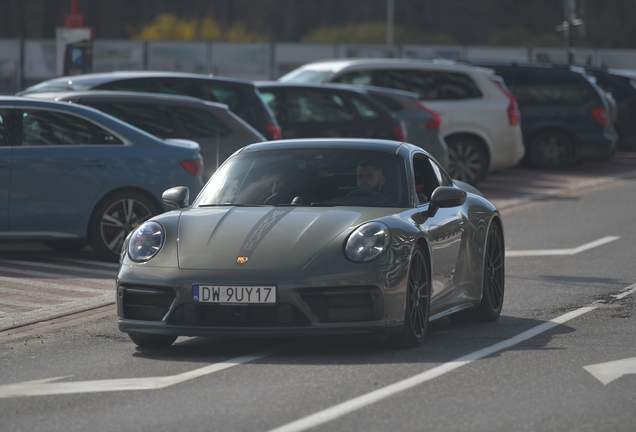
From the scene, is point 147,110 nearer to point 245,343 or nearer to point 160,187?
point 160,187

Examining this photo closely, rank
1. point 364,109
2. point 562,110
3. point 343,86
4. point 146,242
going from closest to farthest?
point 146,242 → point 364,109 → point 343,86 → point 562,110

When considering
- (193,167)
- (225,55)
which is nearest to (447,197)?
(193,167)

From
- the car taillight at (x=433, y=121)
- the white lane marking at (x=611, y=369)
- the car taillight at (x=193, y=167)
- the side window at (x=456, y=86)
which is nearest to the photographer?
the white lane marking at (x=611, y=369)

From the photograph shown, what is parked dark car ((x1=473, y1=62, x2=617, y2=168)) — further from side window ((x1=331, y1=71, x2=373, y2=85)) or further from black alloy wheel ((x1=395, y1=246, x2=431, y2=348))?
black alloy wheel ((x1=395, y1=246, x2=431, y2=348))

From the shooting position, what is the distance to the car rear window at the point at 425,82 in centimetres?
2025

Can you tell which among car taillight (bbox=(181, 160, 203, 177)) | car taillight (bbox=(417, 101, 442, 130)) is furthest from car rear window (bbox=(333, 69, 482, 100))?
car taillight (bbox=(181, 160, 203, 177))

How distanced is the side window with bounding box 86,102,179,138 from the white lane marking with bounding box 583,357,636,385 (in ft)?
23.9

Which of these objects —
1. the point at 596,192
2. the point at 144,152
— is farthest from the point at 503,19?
the point at 144,152

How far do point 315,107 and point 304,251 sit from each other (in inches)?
424

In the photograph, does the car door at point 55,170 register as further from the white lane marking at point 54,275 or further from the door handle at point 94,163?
the white lane marking at point 54,275

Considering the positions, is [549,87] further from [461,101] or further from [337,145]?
[337,145]

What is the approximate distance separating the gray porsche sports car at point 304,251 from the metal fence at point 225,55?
2659 centimetres

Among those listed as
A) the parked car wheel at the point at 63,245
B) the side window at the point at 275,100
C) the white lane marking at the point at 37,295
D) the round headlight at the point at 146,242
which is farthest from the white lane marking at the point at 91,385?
the side window at the point at 275,100

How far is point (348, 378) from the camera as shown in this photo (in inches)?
239
